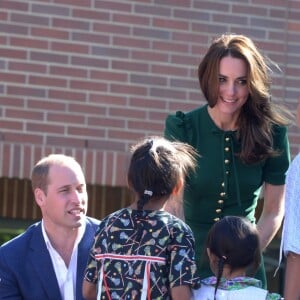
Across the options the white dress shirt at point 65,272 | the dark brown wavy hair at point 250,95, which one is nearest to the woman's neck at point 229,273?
the dark brown wavy hair at point 250,95

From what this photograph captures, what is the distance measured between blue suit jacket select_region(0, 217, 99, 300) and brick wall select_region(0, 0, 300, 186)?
80.0 inches

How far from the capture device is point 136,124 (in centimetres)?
709

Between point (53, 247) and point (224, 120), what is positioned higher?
point (224, 120)

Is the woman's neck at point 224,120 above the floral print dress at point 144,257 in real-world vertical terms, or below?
above

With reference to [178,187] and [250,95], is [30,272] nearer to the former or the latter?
[178,187]

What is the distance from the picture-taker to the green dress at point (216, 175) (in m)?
4.89

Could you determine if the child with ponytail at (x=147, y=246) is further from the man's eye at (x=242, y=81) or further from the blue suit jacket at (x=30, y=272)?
the man's eye at (x=242, y=81)

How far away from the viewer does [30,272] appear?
4859mm

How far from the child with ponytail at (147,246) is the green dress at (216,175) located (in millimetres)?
533

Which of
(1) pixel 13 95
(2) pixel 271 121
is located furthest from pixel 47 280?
(1) pixel 13 95

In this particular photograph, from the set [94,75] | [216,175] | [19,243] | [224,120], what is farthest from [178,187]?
[94,75]

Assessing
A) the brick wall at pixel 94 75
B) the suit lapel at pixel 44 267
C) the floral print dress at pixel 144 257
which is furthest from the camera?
the brick wall at pixel 94 75

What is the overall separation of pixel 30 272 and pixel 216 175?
928mm

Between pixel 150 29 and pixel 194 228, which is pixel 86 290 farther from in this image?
pixel 150 29
